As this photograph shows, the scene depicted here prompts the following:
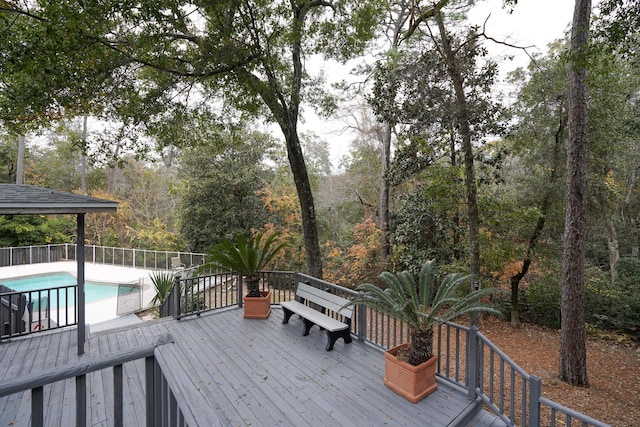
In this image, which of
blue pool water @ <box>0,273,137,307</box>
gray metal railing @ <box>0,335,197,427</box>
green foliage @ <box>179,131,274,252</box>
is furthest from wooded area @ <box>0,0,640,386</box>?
→ blue pool water @ <box>0,273,137,307</box>

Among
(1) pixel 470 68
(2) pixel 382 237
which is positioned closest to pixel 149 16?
(1) pixel 470 68

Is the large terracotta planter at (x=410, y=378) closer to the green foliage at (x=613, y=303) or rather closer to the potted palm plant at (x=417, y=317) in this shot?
the potted palm plant at (x=417, y=317)

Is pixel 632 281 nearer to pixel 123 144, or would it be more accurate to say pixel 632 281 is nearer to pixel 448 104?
pixel 448 104

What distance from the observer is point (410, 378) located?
327 cm

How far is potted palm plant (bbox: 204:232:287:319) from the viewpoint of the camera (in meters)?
5.62

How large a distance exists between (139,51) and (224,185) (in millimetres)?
9123

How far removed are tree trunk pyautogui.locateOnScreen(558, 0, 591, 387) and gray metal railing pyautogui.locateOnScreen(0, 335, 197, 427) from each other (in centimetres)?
642

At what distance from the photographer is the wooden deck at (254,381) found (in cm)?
300

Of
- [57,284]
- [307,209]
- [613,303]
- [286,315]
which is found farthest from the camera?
[57,284]

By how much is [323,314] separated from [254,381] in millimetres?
1622

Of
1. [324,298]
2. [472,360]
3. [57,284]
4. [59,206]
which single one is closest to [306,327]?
[324,298]

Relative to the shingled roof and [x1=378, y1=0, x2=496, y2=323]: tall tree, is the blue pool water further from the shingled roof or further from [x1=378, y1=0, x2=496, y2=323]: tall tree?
[x1=378, y1=0, x2=496, y2=323]: tall tree

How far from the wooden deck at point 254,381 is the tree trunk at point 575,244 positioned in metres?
3.35

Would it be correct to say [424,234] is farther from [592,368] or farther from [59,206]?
[59,206]
